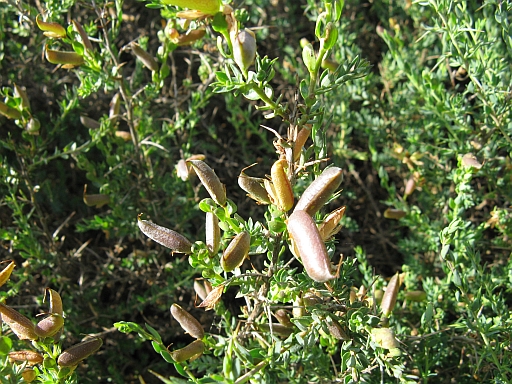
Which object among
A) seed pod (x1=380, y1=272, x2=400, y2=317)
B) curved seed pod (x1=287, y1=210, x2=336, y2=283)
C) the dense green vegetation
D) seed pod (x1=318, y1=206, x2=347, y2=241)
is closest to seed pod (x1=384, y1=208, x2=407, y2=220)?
the dense green vegetation

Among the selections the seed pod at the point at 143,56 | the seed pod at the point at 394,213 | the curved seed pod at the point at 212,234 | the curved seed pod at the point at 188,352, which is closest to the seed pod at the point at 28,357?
the curved seed pod at the point at 188,352

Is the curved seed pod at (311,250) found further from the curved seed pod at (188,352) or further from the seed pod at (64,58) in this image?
the seed pod at (64,58)

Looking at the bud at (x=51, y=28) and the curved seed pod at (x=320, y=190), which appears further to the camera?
the bud at (x=51, y=28)

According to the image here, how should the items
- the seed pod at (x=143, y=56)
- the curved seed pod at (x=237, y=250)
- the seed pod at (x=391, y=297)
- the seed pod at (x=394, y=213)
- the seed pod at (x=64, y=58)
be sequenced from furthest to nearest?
the seed pod at (x=394, y=213) < the seed pod at (x=143, y=56) < the seed pod at (x=64, y=58) < the seed pod at (x=391, y=297) < the curved seed pod at (x=237, y=250)

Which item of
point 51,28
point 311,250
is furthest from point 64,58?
point 311,250

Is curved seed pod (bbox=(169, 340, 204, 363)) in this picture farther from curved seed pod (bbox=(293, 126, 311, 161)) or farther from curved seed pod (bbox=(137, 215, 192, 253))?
curved seed pod (bbox=(293, 126, 311, 161))

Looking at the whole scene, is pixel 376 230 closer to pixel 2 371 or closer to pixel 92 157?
pixel 92 157

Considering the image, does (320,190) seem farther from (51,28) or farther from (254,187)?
(51,28)
